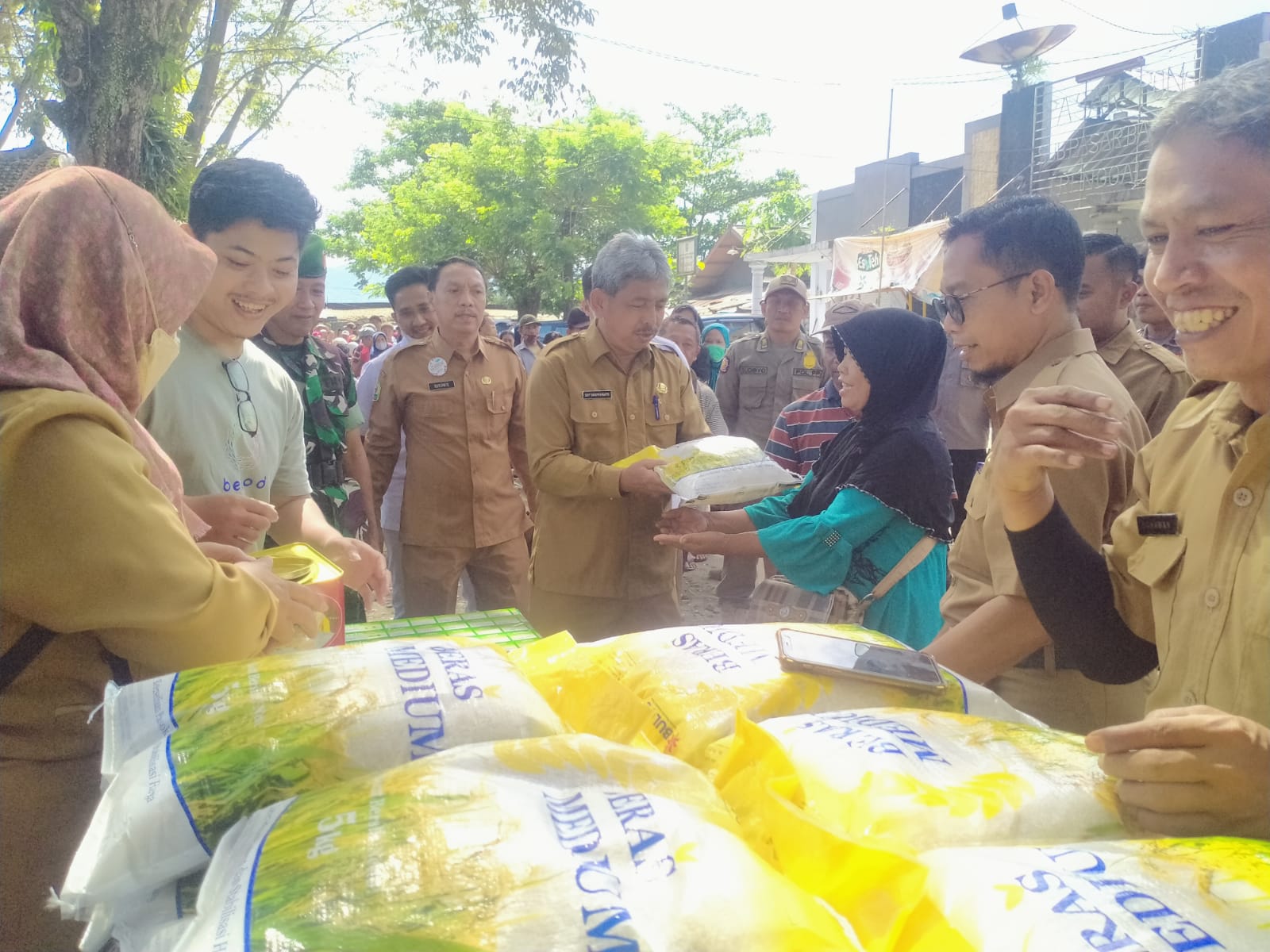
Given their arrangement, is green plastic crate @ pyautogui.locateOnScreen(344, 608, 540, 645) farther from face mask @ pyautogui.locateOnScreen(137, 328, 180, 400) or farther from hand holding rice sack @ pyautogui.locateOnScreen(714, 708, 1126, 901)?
hand holding rice sack @ pyautogui.locateOnScreen(714, 708, 1126, 901)

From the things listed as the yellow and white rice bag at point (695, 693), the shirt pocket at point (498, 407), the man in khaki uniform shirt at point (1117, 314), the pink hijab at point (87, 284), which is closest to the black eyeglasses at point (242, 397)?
the pink hijab at point (87, 284)

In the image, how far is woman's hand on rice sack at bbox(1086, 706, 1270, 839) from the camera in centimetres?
94

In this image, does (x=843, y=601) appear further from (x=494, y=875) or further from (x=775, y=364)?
(x=775, y=364)

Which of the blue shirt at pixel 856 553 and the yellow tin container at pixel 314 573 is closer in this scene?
the yellow tin container at pixel 314 573

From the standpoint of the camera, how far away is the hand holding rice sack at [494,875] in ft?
2.43

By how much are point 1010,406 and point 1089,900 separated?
1364 mm

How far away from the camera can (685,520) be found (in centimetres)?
304

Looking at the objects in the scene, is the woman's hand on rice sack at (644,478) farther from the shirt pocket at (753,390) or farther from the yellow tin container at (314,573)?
the shirt pocket at (753,390)

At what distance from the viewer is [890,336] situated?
2.64 m

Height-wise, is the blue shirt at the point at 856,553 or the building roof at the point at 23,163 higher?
the building roof at the point at 23,163

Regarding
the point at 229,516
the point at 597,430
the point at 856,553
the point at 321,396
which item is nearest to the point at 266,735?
the point at 229,516

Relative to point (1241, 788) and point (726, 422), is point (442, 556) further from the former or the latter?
point (1241, 788)

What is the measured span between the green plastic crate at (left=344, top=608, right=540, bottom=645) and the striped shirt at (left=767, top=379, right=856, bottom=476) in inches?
113

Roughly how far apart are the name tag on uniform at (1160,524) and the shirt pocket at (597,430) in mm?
2262
